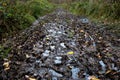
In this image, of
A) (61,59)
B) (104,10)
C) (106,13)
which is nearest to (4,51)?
(61,59)

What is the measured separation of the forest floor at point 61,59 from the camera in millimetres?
4453

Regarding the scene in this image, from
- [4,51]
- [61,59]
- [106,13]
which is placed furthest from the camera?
[106,13]

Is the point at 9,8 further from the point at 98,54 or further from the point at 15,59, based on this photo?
the point at 98,54

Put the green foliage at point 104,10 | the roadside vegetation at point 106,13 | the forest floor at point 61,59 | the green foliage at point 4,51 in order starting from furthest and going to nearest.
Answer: the green foliage at point 104,10 → the roadside vegetation at point 106,13 → the green foliage at point 4,51 → the forest floor at point 61,59

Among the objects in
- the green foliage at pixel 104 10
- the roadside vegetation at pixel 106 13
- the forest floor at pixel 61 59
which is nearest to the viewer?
the forest floor at pixel 61 59

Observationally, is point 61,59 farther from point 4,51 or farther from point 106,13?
point 106,13

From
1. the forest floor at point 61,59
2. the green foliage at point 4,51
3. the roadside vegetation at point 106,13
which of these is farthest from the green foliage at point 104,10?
the green foliage at point 4,51

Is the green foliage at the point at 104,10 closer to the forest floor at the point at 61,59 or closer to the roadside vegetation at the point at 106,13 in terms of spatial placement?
the roadside vegetation at the point at 106,13

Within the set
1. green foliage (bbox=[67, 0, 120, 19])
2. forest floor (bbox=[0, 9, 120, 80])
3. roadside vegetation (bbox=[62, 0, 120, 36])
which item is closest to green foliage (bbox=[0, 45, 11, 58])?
forest floor (bbox=[0, 9, 120, 80])

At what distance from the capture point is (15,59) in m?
5.39

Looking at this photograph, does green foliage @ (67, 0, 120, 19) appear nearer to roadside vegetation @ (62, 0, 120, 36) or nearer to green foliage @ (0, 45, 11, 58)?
roadside vegetation @ (62, 0, 120, 36)

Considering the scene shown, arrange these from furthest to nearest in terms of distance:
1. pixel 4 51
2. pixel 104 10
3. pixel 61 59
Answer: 1. pixel 104 10
2. pixel 4 51
3. pixel 61 59

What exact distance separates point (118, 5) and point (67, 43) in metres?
6.55

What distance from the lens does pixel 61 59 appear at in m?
5.23
